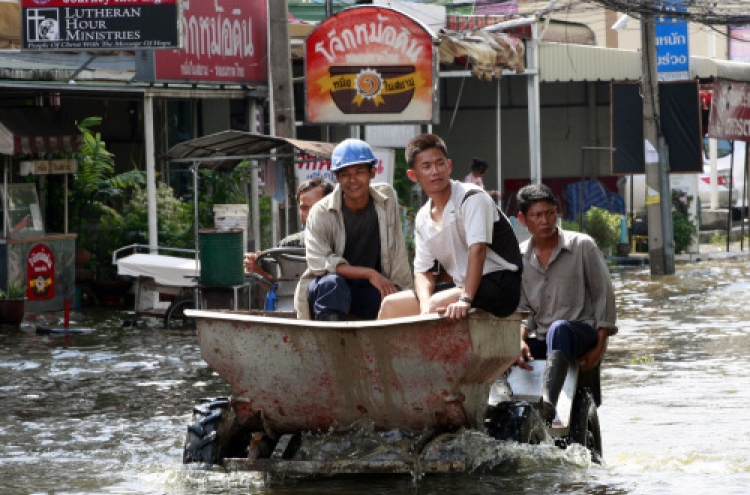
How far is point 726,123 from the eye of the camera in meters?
28.5

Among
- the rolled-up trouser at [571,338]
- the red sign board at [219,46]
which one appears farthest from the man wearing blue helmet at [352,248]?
the red sign board at [219,46]

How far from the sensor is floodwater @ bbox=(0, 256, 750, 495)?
26.1ft

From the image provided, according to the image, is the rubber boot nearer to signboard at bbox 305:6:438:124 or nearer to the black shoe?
the black shoe

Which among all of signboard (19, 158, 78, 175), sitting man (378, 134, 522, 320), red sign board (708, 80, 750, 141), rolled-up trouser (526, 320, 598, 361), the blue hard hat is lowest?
rolled-up trouser (526, 320, 598, 361)

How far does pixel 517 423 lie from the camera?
24.5 ft

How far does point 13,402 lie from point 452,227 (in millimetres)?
5328

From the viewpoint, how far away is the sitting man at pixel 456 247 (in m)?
7.15

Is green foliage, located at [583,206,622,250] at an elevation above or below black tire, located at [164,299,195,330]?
above

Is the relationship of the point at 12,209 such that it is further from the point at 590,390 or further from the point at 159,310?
the point at 590,390

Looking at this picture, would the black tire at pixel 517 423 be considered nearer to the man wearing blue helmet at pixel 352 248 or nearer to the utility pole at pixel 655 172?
the man wearing blue helmet at pixel 352 248

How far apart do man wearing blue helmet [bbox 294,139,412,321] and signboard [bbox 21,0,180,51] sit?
946 cm

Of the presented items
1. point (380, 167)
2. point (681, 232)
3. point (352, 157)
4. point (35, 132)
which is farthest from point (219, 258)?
point (681, 232)

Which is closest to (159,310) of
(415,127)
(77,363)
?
(77,363)

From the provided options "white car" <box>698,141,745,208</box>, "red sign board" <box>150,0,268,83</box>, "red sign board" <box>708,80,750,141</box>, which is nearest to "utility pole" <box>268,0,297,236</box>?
"red sign board" <box>150,0,268,83</box>
